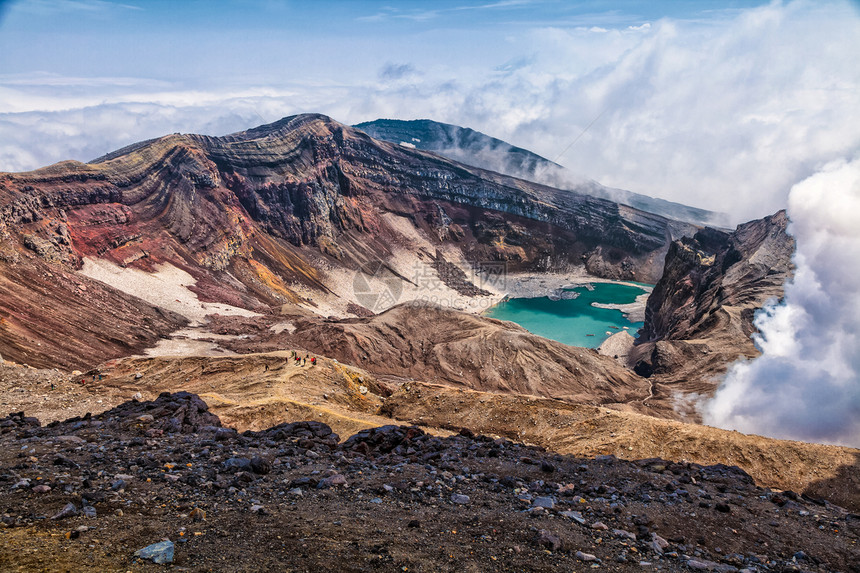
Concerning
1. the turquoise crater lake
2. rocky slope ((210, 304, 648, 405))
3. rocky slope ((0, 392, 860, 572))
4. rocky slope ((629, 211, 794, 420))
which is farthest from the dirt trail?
the turquoise crater lake

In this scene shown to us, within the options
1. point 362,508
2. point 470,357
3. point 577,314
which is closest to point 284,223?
point 577,314

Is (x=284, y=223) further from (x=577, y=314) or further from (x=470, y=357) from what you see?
(x=470, y=357)

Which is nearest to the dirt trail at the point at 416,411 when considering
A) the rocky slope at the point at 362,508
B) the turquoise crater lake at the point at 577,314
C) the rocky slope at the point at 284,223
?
the rocky slope at the point at 362,508

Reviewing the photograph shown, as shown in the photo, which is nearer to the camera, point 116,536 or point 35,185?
point 116,536

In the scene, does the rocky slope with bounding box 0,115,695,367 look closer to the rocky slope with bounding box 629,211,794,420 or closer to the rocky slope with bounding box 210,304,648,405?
the rocky slope with bounding box 210,304,648,405

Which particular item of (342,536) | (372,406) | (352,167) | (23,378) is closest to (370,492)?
(342,536)

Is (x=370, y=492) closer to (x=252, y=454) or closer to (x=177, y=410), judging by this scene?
(x=252, y=454)

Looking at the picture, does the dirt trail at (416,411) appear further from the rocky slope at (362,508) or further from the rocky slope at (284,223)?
the rocky slope at (284,223)
